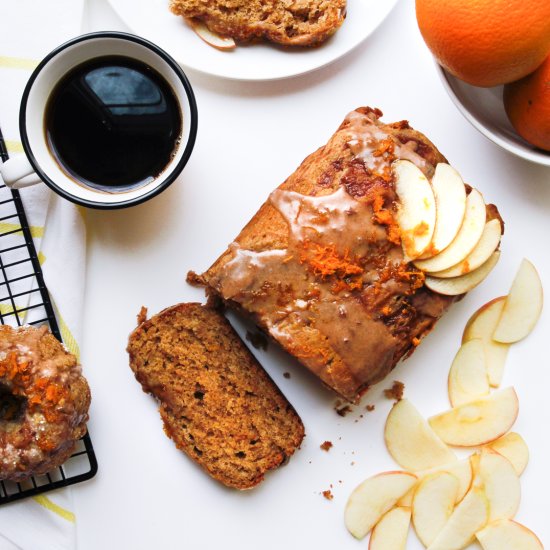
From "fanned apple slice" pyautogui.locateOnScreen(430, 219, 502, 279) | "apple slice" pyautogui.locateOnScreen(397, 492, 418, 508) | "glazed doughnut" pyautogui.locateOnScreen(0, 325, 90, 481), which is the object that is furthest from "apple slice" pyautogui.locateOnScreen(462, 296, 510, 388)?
"glazed doughnut" pyautogui.locateOnScreen(0, 325, 90, 481)

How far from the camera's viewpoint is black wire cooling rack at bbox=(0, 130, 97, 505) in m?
3.03

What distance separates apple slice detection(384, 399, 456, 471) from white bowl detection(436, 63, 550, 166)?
1128 mm

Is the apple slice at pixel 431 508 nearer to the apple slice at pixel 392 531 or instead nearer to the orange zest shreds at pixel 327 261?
the apple slice at pixel 392 531

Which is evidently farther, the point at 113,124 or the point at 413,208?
the point at 113,124

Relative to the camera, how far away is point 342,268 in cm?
269

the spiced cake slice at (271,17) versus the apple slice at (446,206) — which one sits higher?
the spiced cake slice at (271,17)

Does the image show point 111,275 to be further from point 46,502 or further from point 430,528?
point 430,528

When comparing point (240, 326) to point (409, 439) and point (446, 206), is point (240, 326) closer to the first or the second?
point (409, 439)

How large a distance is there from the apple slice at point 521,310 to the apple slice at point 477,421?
26 centimetres

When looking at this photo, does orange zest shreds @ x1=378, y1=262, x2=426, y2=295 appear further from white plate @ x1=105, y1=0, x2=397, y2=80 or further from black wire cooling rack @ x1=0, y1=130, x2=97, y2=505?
black wire cooling rack @ x1=0, y1=130, x2=97, y2=505

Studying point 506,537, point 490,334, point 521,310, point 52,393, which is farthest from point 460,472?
point 52,393

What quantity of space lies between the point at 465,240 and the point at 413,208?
0.23m

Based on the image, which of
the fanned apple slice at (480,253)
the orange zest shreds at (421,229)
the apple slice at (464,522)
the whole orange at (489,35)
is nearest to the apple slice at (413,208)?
the orange zest shreds at (421,229)

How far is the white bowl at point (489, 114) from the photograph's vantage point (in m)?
2.95
